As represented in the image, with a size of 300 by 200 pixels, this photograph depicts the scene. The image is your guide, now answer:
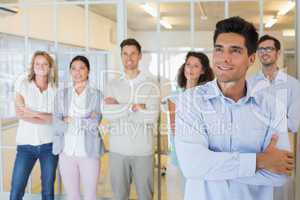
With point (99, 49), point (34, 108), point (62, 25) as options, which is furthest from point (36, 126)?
point (62, 25)

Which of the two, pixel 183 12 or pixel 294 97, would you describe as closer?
pixel 294 97

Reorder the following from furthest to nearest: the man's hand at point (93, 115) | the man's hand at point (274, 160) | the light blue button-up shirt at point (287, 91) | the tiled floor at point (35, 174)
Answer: the tiled floor at point (35, 174)
the man's hand at point (93, 115)
the light blue button-up shirt at point (287, 91)
the man's hand at point (274, 160)

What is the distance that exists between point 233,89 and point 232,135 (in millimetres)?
201

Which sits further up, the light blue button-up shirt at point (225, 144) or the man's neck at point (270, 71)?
the man's neck at point (270, 71)

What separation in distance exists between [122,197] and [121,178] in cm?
15

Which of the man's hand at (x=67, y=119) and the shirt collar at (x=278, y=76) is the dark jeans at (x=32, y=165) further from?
the shirt collar at (x=278, y=76)

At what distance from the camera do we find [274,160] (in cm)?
141

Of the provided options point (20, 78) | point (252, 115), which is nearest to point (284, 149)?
point (252, 115)

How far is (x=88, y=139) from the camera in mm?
2762

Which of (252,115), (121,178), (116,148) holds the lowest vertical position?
(121,178)

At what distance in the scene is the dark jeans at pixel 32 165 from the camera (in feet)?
9.30

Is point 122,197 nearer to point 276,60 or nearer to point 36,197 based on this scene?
point 36,197

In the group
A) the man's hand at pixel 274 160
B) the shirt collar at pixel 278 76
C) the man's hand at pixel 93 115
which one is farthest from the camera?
the man's hand at pixel 93 115

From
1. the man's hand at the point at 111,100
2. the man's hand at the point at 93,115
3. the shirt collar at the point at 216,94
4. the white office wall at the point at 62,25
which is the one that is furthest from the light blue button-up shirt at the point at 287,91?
the white office wall at the point at 62,25
